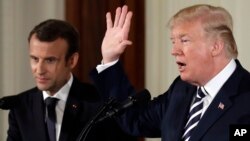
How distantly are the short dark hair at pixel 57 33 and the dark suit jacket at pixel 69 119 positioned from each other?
151mm

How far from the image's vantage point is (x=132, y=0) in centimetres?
294

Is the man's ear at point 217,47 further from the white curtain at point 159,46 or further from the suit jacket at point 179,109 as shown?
the white curtain at point 159,46

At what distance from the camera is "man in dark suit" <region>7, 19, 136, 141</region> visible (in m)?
2.07

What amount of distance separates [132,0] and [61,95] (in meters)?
0.99

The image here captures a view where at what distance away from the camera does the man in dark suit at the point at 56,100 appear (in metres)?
2.07

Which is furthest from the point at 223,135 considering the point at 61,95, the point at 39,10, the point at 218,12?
the point at 39,10

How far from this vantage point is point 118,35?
6.38ft

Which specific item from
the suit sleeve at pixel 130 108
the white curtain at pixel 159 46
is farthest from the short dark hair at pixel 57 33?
the white curtain at pixel 159 46

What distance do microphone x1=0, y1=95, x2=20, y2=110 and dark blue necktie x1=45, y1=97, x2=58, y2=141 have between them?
14 cm

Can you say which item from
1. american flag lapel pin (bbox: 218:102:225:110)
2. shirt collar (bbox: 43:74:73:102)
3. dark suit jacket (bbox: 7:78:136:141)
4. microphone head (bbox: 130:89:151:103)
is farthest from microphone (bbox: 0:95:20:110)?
american flag lapel pin (bbox: 218:102:225:110)

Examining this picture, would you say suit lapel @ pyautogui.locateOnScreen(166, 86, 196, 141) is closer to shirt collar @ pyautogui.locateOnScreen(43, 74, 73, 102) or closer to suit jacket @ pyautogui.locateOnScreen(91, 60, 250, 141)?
suit jacket @ pyautogui.locateOnScreen(91, 60, 250, 141)

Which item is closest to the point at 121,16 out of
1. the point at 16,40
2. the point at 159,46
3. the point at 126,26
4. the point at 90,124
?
the point at 126,26

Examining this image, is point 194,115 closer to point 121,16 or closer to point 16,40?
point 121,16

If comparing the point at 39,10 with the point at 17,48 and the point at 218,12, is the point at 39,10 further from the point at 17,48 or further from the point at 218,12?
the point at 218,12
